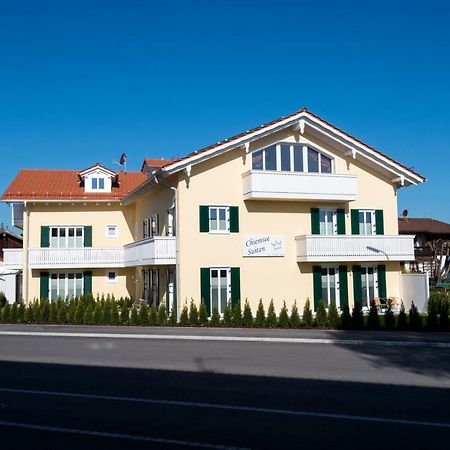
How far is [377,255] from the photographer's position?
26906 millimetres

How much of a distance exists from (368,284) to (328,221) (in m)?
3.57

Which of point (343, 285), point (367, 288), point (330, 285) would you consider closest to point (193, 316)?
point (330, 285)

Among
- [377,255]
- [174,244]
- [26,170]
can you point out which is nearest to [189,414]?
[174,244]

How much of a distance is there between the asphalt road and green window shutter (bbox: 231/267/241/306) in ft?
24.3

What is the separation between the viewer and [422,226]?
63.8m

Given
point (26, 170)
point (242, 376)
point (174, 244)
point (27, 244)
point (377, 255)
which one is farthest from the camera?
point (26, 170)

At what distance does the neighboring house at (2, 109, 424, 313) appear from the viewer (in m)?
25.0

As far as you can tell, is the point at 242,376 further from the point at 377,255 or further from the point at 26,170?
the point at 26,170

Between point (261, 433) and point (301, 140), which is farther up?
point (301, 140)

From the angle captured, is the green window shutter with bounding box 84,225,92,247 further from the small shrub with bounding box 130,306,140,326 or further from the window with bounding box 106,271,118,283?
the small shrub with bounding box 130,306,140,326

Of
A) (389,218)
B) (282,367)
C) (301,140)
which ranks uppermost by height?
(301,140)

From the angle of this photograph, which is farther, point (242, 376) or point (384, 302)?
point (384, 302)

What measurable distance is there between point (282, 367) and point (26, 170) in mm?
26351

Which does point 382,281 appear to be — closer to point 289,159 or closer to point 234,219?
point 289,159
